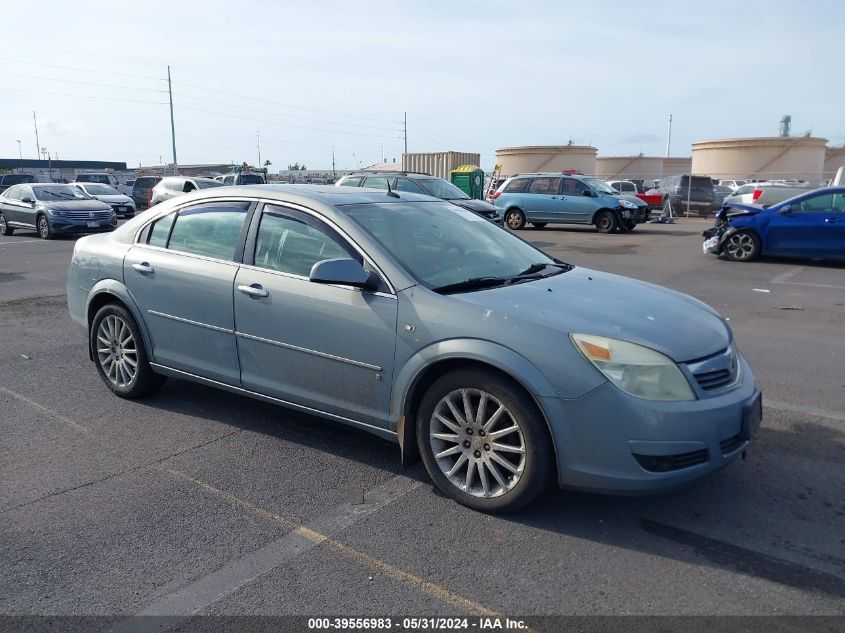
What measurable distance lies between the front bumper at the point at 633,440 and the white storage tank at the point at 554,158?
4842cm

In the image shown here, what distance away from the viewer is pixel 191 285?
15.9ft

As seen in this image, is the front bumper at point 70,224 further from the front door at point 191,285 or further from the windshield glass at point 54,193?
the front door at point 191,285

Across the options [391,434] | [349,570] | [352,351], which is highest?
[352,351]

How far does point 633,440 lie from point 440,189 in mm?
15137

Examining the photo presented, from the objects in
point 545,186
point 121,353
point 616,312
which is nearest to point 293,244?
point 121,353

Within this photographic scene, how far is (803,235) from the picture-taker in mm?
13703

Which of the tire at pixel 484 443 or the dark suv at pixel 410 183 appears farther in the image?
the dark suv at pixel 410 183

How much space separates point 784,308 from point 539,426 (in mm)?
7276

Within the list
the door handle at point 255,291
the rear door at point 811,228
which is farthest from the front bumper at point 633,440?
the rear door at point 811,228

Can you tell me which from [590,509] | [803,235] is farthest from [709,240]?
[590,509]

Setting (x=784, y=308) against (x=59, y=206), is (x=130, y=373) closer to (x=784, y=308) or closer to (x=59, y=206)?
(x=784, y=308)

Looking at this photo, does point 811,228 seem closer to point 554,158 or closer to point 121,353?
point 121,353

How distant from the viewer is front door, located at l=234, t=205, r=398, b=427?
4.02 metres

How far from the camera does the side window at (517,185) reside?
21953 mm
